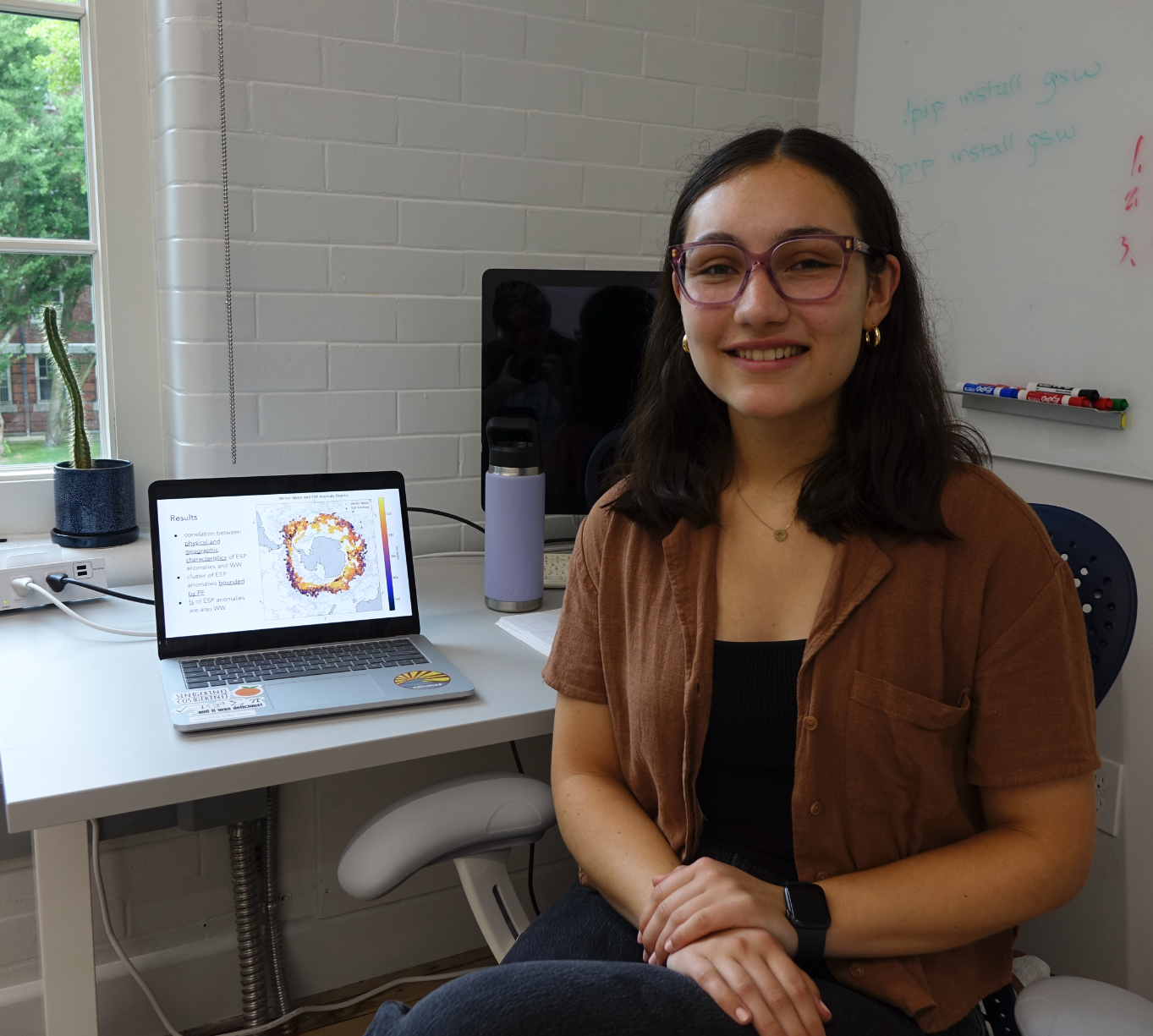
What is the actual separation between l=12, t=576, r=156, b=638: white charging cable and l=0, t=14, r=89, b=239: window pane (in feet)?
2.13

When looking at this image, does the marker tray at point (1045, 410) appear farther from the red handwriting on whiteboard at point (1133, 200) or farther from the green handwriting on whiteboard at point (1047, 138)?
the green handwriting on whiteboard at point (1047, 138)

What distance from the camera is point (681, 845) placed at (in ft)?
3.66

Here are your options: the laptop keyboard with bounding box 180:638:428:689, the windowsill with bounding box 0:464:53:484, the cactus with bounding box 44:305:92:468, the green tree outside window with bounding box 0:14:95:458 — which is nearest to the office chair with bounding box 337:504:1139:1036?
the laptop keyboard with bounding box 180:638:428:689

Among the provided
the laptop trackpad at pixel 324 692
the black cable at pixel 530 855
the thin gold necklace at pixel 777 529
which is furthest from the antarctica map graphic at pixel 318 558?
the thin gold necklace at pixel 777 529

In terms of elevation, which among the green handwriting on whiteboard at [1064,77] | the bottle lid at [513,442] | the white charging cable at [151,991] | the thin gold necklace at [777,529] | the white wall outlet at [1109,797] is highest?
the green handwriting on whiteboard at [1064,77]

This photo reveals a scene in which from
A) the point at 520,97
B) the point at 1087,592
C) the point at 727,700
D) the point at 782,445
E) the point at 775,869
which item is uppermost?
the point at 520,97

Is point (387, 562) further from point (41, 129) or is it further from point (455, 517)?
point (41, 129)

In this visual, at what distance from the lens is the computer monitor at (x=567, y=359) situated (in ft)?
5.72

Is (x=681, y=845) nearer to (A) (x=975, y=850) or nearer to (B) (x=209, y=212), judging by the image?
(A) (x=975, y=850)

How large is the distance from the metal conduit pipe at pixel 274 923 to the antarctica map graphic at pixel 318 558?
0.55 meters

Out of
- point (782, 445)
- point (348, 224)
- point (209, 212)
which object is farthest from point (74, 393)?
point (782, 445)

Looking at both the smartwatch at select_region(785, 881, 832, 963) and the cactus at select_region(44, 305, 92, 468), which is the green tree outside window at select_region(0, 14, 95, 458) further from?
the smartwatch at select_region(785, 881, 832, 963)

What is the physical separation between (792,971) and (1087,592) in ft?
1.84

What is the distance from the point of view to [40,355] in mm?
1846
